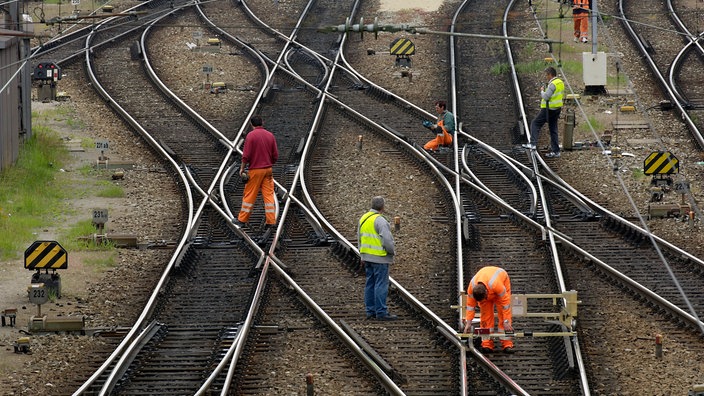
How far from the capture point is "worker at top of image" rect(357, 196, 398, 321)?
15.2 metres

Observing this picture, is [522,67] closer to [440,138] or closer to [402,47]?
[402,47]

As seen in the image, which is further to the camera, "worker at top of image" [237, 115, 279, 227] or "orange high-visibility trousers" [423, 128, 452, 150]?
"orange high-visibility trousers" [423, 128, 452, 150]

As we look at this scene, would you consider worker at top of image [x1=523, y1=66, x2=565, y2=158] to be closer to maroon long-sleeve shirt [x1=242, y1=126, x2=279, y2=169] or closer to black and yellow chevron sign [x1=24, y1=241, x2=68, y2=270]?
maroon long-sleeve shirt [x1=242, y1=126, x2=279, y2=169]

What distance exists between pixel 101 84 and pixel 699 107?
11979 millimetres

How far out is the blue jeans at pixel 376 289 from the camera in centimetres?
1523

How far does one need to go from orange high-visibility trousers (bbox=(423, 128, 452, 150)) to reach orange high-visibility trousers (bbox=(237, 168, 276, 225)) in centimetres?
524

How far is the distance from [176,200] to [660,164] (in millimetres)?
7087

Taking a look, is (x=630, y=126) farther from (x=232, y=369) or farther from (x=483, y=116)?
(x=232, y=369)

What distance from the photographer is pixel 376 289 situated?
15227 mm

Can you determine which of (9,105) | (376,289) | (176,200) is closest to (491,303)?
(376,289)

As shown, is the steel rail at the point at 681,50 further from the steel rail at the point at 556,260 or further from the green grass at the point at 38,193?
the green grass at the point at 38,193

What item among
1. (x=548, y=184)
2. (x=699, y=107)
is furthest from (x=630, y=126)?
(x=548, y=184)

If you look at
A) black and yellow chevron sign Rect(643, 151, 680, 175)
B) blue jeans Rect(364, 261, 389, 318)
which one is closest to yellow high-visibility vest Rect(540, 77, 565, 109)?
black and yellow chevron sign Rect(643, 151, 680, 175)

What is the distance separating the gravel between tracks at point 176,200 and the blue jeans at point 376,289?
232cm
